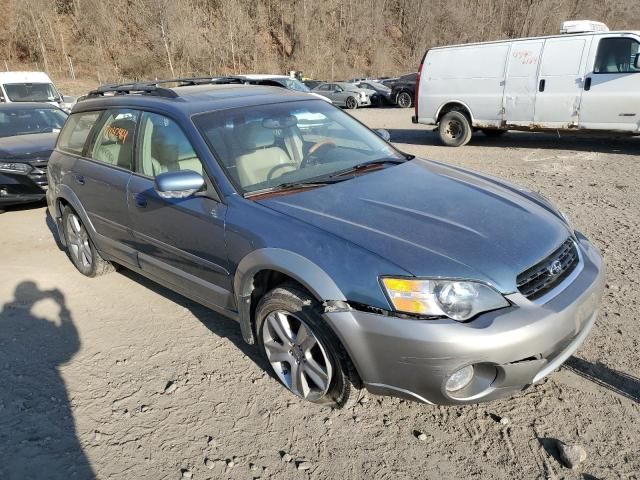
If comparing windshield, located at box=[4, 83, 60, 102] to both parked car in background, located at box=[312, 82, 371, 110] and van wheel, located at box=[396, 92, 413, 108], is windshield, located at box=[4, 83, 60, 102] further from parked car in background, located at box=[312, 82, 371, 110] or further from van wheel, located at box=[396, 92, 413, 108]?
van wheel, located at box=[396, 92, 413, 108]

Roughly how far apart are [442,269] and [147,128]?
94.9 inches

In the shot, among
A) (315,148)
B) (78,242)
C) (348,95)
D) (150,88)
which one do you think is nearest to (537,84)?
(315,148)

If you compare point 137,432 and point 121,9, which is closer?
point 137,432

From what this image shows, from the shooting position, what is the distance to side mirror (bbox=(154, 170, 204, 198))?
A: 2803mm

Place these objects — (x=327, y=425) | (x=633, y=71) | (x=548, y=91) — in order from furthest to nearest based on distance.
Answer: (x=548, y=91), (x=633, y=71), (x=327, y=425)

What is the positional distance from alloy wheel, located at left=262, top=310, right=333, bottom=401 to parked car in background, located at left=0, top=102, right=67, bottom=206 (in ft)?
17.7

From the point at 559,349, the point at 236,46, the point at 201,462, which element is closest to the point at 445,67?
the point at 559,349

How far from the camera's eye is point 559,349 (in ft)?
7.66

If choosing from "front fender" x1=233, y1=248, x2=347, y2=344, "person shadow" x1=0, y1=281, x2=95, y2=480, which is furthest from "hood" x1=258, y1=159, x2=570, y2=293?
"person shadow" x1=0, y1=281, x2=95, y2=480

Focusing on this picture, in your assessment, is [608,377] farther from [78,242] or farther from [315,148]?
[78,242]

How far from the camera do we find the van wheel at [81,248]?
4.50 metres

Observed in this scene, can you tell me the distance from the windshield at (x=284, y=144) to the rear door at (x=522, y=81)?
6807 millimetres

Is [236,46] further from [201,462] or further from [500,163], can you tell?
[201,462]

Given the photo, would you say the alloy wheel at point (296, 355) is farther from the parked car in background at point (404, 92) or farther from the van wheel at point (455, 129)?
the parked car in background at point (404, 92)
